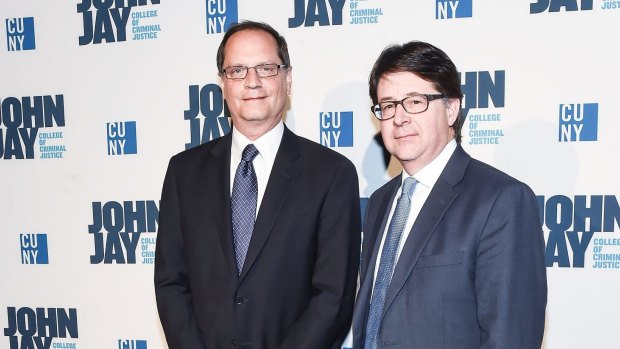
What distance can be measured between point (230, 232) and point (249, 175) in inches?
8.5

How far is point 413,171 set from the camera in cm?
154

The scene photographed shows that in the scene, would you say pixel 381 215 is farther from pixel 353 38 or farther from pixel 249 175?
pixel 353 38

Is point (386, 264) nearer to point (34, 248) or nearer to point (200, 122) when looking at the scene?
point (200, 122)

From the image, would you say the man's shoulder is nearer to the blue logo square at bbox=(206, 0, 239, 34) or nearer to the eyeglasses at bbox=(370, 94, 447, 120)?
the eyeglasses at bbox=(370, 94, 447, 120)

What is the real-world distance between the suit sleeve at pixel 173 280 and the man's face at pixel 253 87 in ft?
1.20

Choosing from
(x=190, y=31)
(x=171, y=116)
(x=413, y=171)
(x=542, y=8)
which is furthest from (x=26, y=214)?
(x=542, y=8)

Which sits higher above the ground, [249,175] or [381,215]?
[249,175]

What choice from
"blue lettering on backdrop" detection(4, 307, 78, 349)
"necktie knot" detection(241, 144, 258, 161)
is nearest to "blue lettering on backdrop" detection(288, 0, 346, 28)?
"necktie knot" detection(241, 144, 258, 161)

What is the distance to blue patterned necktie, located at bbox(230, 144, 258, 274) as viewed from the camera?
5.65 feet

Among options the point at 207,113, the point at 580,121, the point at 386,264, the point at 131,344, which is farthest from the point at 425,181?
the point at 131,344

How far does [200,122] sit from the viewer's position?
101 inches

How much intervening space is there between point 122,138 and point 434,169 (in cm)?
181

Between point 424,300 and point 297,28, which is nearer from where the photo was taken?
point 424,300

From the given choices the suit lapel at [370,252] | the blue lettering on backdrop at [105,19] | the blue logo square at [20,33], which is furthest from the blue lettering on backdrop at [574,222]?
the blue logo square at [20,33]
